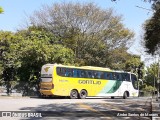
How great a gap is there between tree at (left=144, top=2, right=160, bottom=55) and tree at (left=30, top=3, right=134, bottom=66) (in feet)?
90.8

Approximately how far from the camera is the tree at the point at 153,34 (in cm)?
2121

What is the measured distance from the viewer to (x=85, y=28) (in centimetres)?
5275

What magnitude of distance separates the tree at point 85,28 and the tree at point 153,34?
2768 centimetres

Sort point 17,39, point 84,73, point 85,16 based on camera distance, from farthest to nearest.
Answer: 1. point 85,16
2. point 17,39
3. point 84,73

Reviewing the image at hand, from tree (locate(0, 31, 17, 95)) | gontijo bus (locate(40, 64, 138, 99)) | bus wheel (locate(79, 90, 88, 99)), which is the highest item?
tree (locate(0, 31, 17, 95))

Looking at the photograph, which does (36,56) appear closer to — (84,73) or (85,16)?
(84,73)

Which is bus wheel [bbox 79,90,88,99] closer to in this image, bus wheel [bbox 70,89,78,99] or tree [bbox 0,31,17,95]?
bus wheel [bbox 70,89,78,99]

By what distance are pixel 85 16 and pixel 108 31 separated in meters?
3.94

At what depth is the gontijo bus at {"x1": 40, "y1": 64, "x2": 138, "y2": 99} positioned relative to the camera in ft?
107

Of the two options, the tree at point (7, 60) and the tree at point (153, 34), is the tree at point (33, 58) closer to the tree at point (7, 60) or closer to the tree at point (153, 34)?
the tree at point (7, 60)

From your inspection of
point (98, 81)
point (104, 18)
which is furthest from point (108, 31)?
point (98, 81)

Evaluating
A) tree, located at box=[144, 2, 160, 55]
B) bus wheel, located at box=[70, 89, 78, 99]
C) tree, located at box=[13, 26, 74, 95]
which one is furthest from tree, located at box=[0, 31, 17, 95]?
tree, located at box=[144, 2, 160, 55]

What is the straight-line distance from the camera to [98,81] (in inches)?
→ 1435

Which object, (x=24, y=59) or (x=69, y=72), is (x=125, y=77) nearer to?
(x=69, y=72)
